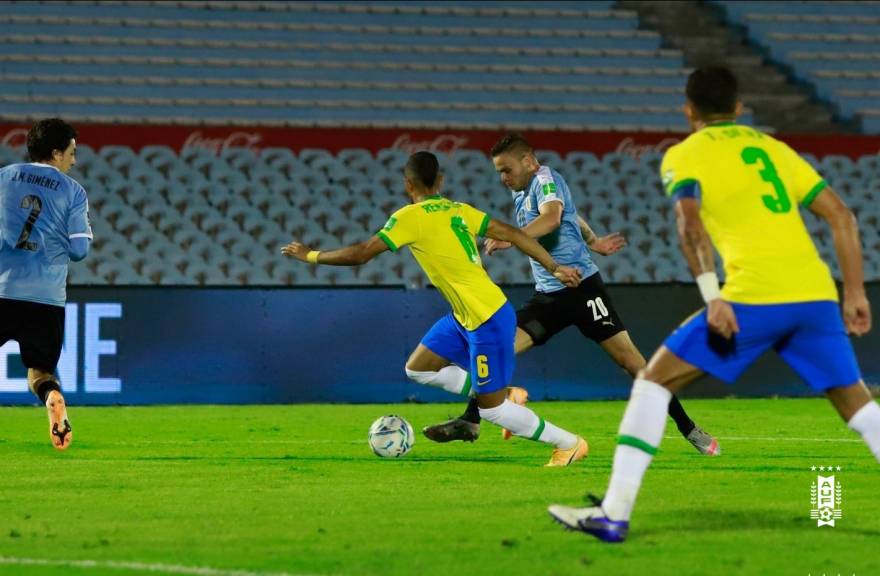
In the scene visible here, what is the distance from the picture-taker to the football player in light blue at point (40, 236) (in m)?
9.43

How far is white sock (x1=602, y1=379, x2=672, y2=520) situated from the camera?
221 inches

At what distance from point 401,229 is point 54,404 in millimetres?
2606

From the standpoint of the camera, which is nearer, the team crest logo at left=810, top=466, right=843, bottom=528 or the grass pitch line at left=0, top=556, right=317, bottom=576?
the grass pitch line at left=0, top=556, right=317, bottom=576

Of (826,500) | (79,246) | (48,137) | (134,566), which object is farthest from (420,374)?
(134,566)

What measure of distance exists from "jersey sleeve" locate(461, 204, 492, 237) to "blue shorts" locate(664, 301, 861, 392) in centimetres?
294

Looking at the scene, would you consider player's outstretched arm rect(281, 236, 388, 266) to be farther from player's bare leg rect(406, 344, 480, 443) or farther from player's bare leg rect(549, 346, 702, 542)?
player's bare leg rect(549, 346, 702, 542)

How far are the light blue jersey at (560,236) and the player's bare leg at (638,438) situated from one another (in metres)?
4.08

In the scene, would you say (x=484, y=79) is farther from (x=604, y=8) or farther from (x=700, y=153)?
(x=700, y=153)

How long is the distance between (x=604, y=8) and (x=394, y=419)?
60.4 ft

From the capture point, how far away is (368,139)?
21469mm

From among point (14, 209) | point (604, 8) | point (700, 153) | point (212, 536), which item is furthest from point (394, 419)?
point (604, 8)

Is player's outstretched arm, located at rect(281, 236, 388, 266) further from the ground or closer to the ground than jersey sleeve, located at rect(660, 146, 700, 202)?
closer to the ground

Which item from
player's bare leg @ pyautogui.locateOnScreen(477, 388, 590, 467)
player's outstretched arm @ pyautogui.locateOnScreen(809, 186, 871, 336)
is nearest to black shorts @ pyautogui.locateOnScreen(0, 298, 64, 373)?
player's bare leg @ pyautogui.locateOnScreen(477, 388, 590, 467)

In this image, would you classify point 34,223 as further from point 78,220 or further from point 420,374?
point 420,374
